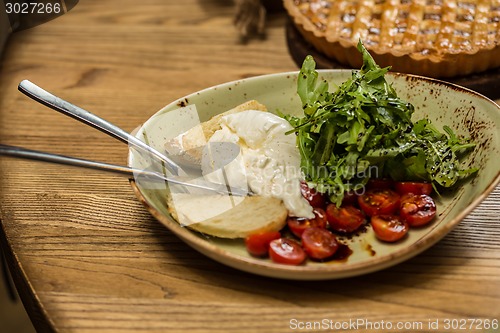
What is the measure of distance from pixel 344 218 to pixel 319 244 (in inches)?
5.1

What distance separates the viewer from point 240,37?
7.93 ft

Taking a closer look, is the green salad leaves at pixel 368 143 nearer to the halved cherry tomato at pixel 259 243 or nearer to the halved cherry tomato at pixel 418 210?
the halved cherry tomato at pixel 418 210

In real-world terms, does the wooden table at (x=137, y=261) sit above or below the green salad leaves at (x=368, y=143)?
below

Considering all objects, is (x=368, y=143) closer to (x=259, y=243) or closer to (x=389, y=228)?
(x=389, y=228)

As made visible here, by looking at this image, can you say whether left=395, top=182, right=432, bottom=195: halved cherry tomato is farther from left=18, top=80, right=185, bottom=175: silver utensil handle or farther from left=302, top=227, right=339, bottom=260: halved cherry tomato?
left=18, top=80, right=185, bottom=175: silver utensil handle

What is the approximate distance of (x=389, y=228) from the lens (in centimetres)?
125

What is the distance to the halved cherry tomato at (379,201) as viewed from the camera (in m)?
1.31

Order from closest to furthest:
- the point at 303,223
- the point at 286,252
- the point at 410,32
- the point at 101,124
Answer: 1. the point at 286,252
2. the point at 303,223
3. the point at 101,124
4. the point at 410,32

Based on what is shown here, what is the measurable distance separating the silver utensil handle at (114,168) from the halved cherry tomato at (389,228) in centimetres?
32

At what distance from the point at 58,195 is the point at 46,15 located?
4.04ft

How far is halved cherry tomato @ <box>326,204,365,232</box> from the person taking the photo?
1299 mm

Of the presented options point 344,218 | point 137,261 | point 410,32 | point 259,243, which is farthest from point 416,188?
point 410,32

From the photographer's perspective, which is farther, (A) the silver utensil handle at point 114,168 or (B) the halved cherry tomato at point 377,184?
(B) the halved cherry tomato at point 377,184

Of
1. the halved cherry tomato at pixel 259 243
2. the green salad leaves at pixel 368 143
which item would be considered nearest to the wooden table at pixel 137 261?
the halved cherry tomato at pixel 259 243
